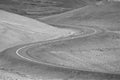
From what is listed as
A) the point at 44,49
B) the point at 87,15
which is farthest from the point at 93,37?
the point at 87,15

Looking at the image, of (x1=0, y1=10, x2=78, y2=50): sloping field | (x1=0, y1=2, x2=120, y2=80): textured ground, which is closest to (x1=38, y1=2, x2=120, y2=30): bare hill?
(x1=0, y1=2, x2=120, y2=80): textured ground

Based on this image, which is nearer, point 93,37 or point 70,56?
point 70,56

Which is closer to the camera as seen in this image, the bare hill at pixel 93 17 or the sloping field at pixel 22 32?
the sloping field at pixel 22 32

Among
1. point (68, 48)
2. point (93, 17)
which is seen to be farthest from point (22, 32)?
point (93, 17)

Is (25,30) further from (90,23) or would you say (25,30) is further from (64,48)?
(90,23)

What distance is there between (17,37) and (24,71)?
25.3 metres

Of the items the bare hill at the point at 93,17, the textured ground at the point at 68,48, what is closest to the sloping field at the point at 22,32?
the textured ground at the point at 68,48

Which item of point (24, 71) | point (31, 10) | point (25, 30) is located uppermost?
point (24, 71)

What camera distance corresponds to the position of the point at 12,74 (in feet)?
80.5

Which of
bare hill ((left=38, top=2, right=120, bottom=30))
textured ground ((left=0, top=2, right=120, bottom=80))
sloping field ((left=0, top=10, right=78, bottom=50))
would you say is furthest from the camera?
bare hill ((left=38, top=2, right=120, bottom=30))

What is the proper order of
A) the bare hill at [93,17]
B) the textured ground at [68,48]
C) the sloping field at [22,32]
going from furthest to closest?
the bare hill at [93,17]
the sloping field at [22,32]
the textured ground at [68,48]

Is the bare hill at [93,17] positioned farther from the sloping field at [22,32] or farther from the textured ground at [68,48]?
the sloping field at [22,32]

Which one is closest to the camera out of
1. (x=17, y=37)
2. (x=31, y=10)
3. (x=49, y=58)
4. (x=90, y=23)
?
(x=49, y=58)

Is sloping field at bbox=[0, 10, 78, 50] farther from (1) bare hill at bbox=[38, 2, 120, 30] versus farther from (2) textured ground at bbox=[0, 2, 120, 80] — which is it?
(1) bare hill at bbox=[38, 2, 120, 30]
